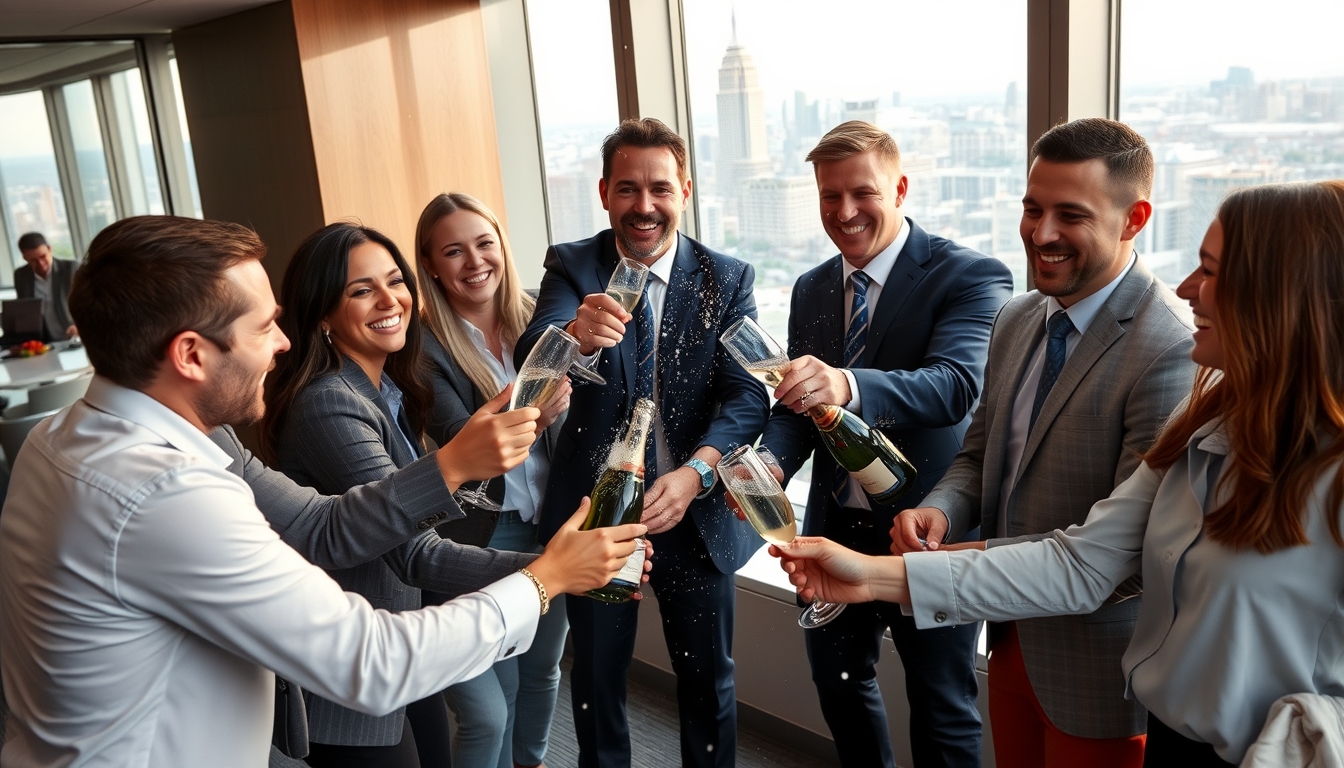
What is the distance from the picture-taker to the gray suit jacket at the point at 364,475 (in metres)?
1.97

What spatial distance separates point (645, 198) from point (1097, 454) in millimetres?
1210

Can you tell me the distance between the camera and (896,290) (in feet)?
7.38

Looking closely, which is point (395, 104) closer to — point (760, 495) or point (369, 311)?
point (369, 311)

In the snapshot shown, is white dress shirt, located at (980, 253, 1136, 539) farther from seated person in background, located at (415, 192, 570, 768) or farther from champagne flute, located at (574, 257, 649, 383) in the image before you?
seated person in background, located at (415, 192, 570, 768)

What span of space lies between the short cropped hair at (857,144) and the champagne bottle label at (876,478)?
0.69 meters

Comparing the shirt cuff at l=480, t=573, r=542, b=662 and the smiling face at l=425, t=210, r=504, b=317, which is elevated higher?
the smiling face at l=425, t=210, r=504, b=317

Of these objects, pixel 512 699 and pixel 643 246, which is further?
pixel 512 699

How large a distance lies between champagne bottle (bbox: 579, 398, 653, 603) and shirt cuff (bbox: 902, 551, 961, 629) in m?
0.47

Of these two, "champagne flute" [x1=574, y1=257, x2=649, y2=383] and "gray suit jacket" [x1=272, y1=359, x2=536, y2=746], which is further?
"champagne flute" [x1=574, y1=257, x2=649, y2=383]

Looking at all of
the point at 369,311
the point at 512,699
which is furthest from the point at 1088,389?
the point at 512,699

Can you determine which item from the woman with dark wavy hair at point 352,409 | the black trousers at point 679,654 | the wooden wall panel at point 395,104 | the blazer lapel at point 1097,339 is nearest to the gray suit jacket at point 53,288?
the wooden wall panel at point 395,104

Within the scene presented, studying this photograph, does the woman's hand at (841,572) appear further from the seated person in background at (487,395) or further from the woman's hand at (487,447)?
the seated person in background at (487,395)

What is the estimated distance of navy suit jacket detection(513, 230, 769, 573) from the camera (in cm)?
244

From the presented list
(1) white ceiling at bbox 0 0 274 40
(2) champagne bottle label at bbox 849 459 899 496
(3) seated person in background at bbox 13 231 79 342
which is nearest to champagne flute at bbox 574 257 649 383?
(2) champagne bottle label at bbox 849 459 899 496
